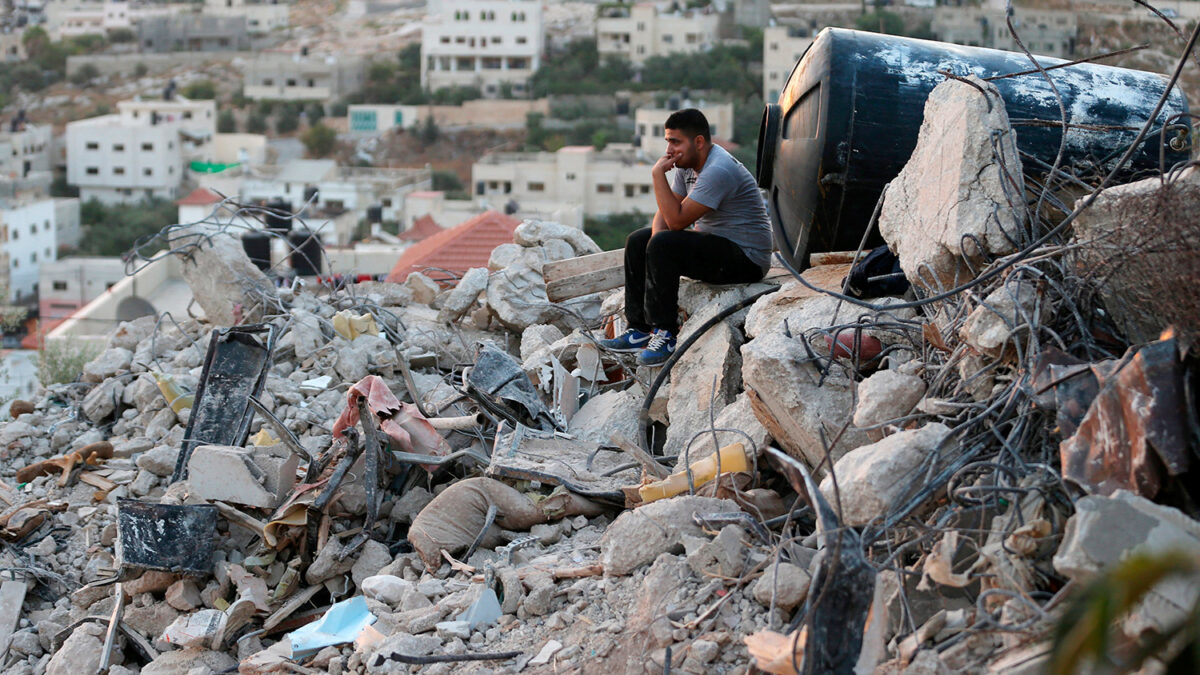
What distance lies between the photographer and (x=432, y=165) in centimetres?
5194

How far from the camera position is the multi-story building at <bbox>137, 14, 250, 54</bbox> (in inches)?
2788

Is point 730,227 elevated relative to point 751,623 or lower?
elevated

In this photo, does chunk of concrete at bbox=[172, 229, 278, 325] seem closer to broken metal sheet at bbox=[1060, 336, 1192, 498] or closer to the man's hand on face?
the man's hand on face

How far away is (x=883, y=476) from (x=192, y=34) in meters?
76.6

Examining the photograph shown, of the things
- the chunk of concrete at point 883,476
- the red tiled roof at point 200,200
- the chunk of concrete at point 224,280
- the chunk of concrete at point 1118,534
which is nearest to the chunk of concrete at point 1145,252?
the chunk of concrete at point 1118,534

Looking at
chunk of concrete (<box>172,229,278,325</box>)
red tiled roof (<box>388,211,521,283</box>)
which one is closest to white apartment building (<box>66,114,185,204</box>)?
red tiled roof (<box>388,211,521,283</box>)

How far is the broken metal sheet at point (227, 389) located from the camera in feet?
17.3

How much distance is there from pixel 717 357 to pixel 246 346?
7.50ft

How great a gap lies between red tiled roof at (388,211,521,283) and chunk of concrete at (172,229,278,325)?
231 inches

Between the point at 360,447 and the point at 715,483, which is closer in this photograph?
the point at 715,483

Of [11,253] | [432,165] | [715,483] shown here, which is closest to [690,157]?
[715,483]

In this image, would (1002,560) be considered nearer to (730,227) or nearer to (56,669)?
→ (730,227)

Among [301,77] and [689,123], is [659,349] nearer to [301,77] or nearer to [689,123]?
[689,123]

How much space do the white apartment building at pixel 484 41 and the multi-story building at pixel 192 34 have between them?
16776mm
